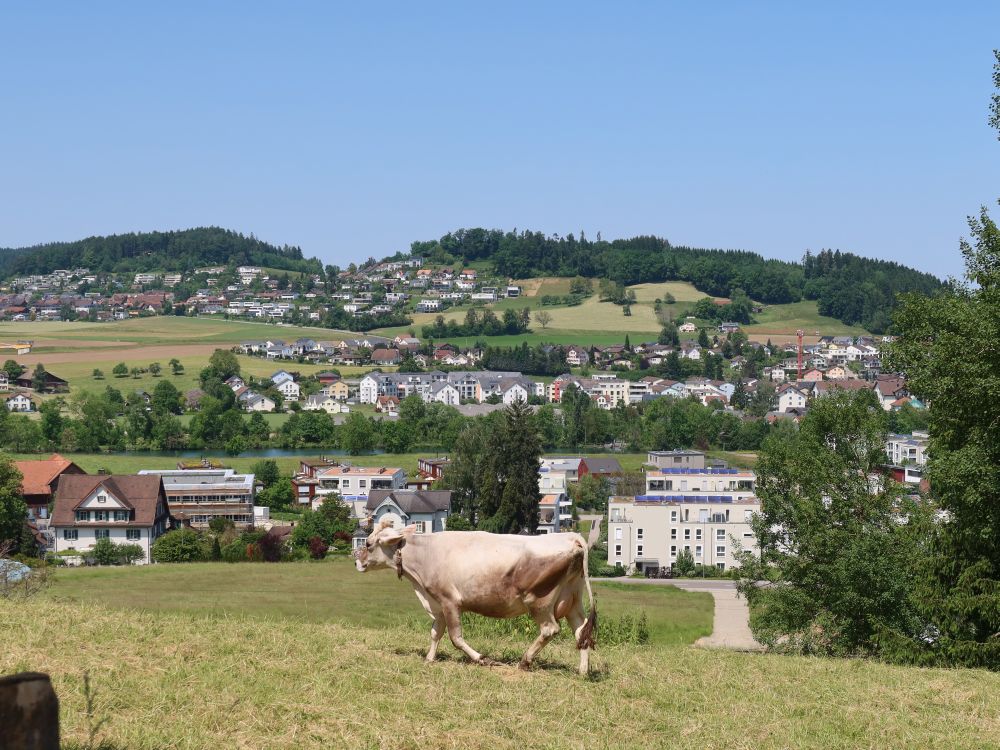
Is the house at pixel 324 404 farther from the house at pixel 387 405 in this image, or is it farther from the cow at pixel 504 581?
the cow at pixel 504 581

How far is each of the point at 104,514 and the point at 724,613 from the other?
96.6 ft

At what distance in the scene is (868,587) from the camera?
1920 cm

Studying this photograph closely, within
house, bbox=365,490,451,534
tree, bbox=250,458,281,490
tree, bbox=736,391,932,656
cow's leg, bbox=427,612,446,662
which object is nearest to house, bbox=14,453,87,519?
tree, bbox=250,458,281,490

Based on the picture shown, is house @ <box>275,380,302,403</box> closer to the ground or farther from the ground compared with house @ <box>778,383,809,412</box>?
farther from the ground

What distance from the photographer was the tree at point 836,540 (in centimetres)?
1892

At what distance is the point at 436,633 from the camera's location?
10930mm

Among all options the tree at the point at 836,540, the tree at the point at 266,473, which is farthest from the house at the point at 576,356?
the tree at the point at 836,540

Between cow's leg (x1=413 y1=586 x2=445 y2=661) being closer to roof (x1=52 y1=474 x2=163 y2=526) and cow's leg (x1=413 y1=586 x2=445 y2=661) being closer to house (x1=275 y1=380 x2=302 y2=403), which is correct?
roof (x1=52 y1=474 x2=163 y2=526)

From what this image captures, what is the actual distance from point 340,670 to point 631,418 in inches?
3962

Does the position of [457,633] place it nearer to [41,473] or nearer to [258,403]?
[41,473]

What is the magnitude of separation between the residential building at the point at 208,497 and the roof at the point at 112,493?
6.95 m

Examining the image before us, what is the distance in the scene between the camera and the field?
8.49 m

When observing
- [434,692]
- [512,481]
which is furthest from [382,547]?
[512,481]

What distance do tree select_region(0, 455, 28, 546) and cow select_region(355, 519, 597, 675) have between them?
123ft
